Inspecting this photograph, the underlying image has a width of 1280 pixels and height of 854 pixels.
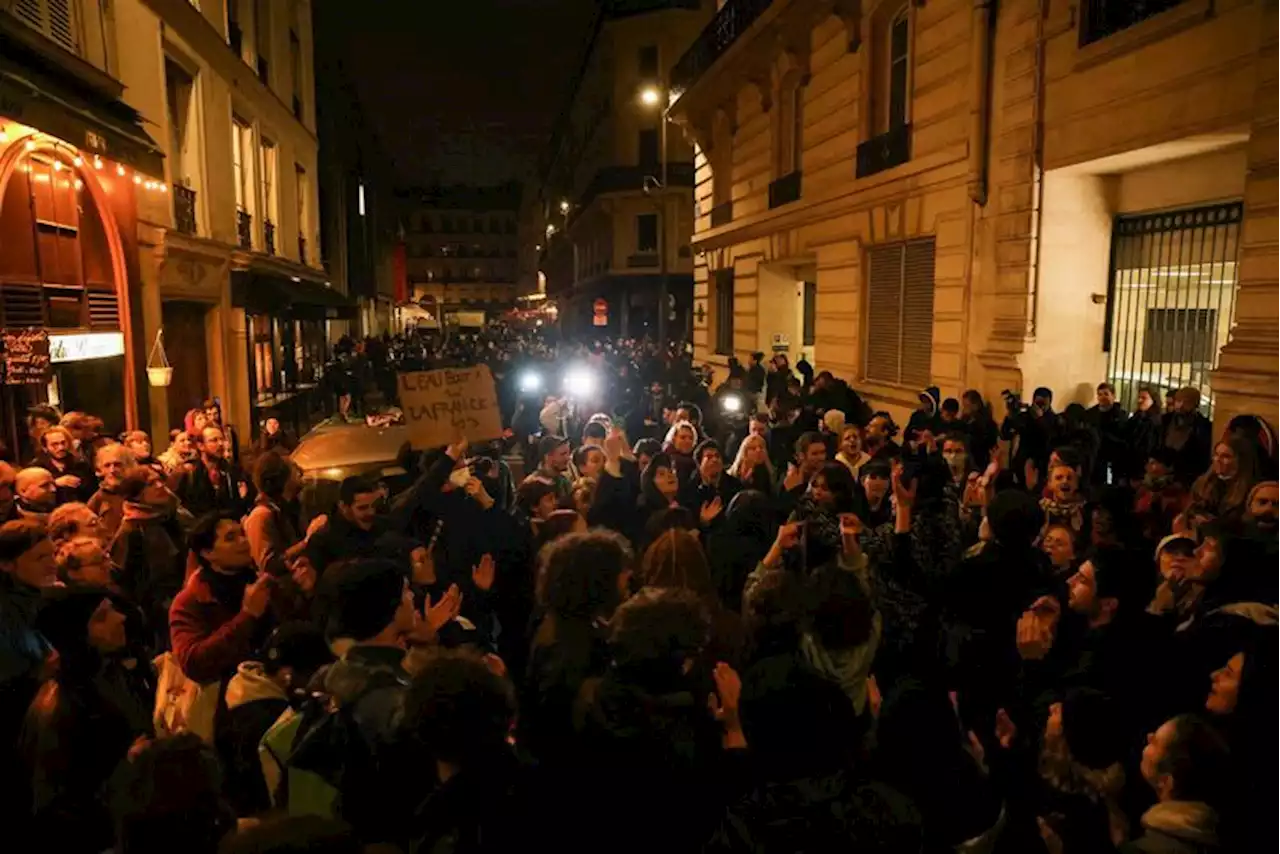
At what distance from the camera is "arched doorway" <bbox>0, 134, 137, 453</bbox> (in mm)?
9289

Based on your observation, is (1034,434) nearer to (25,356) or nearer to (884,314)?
(884,314)

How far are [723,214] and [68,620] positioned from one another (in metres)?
20.8

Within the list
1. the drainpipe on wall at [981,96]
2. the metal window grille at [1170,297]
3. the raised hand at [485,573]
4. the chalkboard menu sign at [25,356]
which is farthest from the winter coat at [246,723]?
the drainpipe on wall at [981,96]

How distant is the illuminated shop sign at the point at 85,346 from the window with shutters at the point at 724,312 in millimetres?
13674

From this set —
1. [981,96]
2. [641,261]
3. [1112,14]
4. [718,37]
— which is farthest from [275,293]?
[641,261]

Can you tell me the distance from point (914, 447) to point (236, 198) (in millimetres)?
14330

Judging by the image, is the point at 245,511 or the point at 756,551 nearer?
the point at 756,551

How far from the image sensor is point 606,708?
8.45 ft

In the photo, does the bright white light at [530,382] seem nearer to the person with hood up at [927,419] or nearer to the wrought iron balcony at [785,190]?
the person with hood up at [927,419]

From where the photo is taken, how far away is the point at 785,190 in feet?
58.3

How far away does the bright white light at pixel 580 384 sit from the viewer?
13.0 meters

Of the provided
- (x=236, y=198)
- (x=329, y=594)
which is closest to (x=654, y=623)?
(x=329, y=594)

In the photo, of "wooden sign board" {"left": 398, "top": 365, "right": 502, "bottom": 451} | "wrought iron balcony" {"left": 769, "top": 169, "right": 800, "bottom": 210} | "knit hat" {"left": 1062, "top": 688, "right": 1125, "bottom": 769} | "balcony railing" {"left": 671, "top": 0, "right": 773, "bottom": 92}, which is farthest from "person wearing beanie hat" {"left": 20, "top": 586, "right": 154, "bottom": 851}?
"balcony railing" {"left": 671, "top": 0, "right": 773, "bottom": 92}

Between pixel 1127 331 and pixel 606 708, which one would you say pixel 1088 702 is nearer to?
pixel 606 708
